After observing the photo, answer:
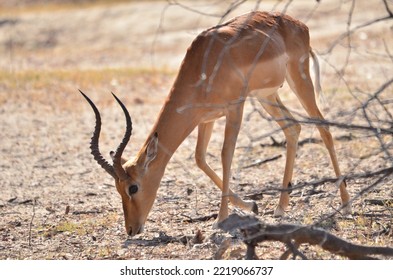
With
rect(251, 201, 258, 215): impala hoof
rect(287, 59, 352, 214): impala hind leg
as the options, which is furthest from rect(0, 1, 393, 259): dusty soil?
rect(287, 59, 352, 214): impala hind leg

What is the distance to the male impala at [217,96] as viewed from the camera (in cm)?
749

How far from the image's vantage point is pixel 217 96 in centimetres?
780

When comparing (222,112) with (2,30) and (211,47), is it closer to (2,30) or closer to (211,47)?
(211,47)

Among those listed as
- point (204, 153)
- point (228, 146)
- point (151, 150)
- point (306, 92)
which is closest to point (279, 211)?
point (228, 146)

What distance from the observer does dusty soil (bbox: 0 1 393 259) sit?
7.28 metres

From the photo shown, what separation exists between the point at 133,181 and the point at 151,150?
0.97ft

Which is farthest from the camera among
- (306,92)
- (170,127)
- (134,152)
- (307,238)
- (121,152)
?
(134,152)

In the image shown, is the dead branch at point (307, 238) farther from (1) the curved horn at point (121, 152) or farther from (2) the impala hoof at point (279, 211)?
(2) the impala hoof at point (279, 211)

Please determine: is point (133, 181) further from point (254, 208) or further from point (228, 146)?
point (254, 208)

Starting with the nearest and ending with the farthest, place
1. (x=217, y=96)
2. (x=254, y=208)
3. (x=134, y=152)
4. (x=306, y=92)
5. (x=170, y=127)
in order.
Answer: (x=170, y=127), (x=217, y=96), (x=254, y=208), (x=306, y=92), (x=134, y=152)

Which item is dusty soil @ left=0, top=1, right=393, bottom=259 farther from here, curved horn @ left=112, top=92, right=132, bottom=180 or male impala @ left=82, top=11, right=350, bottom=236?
curved horn @ left=112, top=92, right=132, bottom=180
